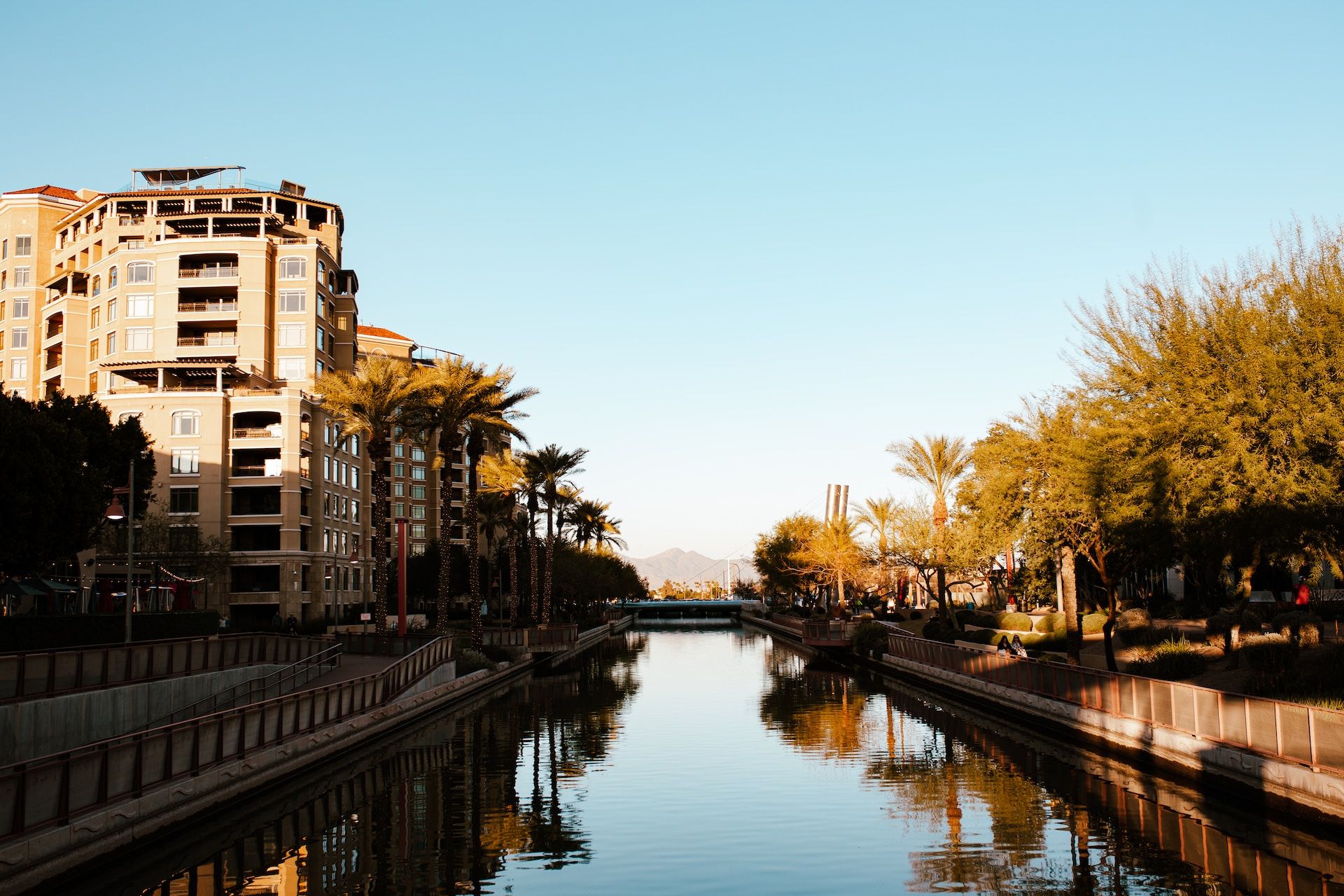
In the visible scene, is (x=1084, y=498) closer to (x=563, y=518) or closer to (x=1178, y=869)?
(x=1178, y=869)

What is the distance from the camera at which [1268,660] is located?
2966 centimetres

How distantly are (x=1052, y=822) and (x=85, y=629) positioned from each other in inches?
1189

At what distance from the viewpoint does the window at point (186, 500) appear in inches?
3017

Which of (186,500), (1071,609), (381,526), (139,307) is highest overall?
(139,307)

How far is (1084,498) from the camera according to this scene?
108ft

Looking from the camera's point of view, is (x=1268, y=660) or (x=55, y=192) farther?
(x=55, y=192)

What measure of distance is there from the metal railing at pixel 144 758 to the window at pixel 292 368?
195 ft

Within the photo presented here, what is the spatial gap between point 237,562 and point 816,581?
47185 millimetres

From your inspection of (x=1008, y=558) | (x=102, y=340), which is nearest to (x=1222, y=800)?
(x=1008, y=558)

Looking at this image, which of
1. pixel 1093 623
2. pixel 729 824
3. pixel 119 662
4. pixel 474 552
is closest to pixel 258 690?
pixel 119 662

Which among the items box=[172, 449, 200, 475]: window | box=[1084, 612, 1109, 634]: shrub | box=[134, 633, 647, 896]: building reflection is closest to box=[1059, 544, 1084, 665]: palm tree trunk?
box=[1084, 612, 1109, 634]: shrub

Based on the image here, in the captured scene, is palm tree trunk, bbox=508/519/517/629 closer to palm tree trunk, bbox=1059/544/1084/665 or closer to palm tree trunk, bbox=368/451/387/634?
palm tree trunk, bbox=368/451/387/634

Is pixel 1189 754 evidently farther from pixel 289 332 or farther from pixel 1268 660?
pixel 289 332

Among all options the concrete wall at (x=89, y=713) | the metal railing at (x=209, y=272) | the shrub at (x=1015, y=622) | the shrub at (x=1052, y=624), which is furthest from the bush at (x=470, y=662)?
the metal railing at (x=209, y=272)
